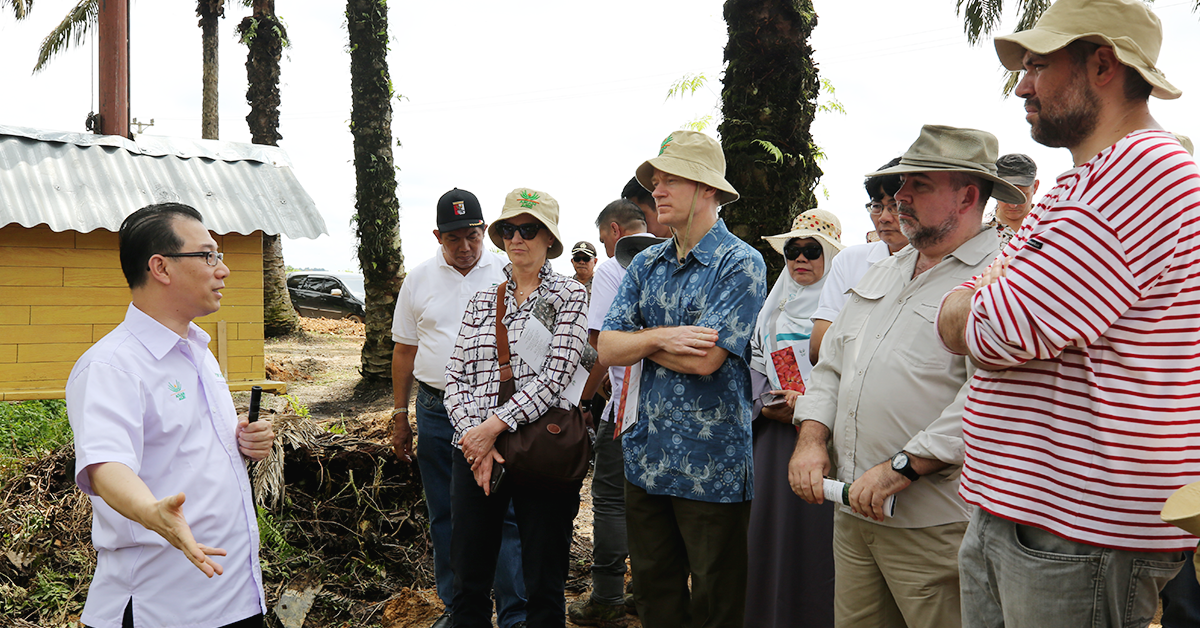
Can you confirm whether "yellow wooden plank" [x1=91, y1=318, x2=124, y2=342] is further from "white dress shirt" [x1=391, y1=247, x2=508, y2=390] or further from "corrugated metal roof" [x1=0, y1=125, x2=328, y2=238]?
"white dress shirt" [x1=391, y1=247, x2=508, y2=390]

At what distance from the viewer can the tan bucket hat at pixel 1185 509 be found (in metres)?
1.47

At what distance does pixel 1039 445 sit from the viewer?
1815mm

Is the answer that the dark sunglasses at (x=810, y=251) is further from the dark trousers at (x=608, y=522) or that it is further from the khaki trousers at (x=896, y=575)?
the khaki trousers at (x=896, y=575)

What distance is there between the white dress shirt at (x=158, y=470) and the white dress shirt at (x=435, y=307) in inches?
77.1

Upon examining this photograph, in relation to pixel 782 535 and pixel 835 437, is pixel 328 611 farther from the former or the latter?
pixel 835 437

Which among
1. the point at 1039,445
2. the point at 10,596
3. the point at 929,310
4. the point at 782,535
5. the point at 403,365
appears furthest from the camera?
the point at 403,365

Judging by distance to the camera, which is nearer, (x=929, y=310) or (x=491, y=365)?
(x=929, y=310)

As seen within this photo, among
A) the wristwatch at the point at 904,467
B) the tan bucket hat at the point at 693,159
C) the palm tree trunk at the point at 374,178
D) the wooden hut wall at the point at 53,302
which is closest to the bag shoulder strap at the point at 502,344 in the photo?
the tan bucket hat at the point at 693,159

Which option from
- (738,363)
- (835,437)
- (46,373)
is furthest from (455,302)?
(46,373)

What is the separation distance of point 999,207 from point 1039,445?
2672 mm

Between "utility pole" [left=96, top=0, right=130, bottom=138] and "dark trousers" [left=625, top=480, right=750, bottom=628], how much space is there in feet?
27.2

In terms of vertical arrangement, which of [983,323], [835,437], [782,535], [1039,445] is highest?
[983,323]

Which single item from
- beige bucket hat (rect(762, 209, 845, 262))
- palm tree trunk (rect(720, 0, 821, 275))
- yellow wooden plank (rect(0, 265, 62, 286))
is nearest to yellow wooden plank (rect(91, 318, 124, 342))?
yellow wooden plank (rect(0, 265, 62, 286))

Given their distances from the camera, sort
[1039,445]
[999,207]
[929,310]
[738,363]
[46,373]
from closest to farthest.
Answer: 1. [1039,445]
2. [929,310]
3. [738,363]
4. [999,207]
5. [46,373]
